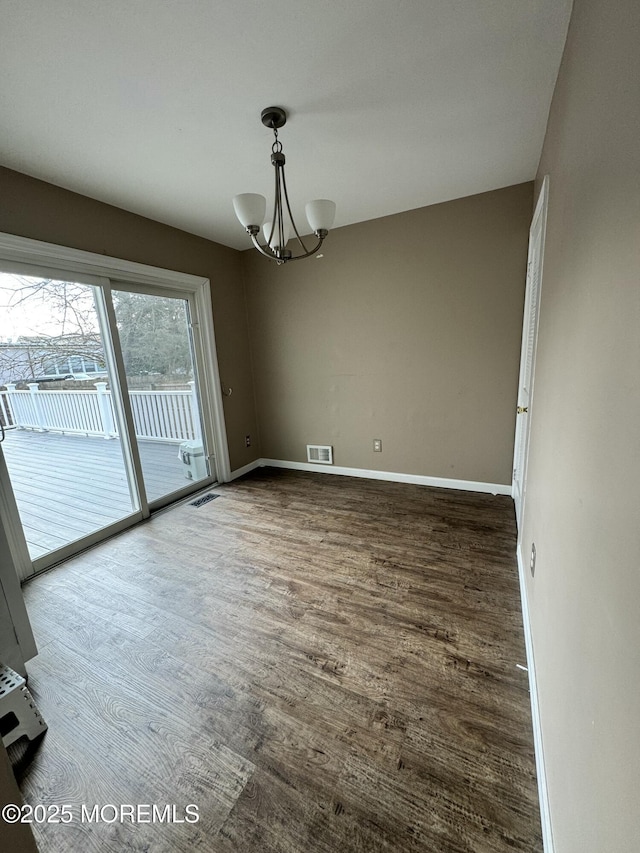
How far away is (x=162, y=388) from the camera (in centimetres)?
333

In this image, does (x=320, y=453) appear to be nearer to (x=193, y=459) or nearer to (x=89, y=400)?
(x=193, y=459)

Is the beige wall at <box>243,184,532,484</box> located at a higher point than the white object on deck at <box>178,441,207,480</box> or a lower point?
higher

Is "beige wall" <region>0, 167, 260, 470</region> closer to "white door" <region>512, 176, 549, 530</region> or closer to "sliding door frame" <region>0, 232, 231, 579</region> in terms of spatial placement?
"sliding door frame" <region>0, 232, 231, 579</region>

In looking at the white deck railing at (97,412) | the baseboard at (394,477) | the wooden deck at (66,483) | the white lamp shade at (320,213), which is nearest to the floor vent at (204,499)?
the wooden deck at (66,483)

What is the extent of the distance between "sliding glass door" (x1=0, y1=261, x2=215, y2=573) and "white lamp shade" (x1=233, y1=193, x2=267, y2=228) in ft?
5.32

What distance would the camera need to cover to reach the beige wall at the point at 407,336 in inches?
115

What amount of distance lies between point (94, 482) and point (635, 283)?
3.44 metres

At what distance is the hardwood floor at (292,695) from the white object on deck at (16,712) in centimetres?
6

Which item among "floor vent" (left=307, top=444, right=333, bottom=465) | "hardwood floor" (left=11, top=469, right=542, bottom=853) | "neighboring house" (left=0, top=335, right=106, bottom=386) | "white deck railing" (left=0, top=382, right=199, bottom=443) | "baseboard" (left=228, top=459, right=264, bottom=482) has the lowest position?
"hardwood floor" (left=11, top=469, right=542, bottom=853)

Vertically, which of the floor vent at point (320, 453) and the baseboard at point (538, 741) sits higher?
the floor vent at point (320, 453)

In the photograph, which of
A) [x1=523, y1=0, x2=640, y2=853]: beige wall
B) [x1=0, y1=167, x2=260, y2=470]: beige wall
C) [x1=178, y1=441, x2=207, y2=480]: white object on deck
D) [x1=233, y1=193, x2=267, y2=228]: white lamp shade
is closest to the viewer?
[x1=523, y1=0, x2=640, y2=853]: beige wall

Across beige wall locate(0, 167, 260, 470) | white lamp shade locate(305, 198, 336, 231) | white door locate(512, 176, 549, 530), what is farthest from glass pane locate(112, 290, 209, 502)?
white door locate(512, 176, 549, 530)

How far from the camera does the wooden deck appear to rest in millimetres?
2402

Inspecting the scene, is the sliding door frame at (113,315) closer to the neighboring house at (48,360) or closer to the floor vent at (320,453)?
the neighboring house at (48,360)
